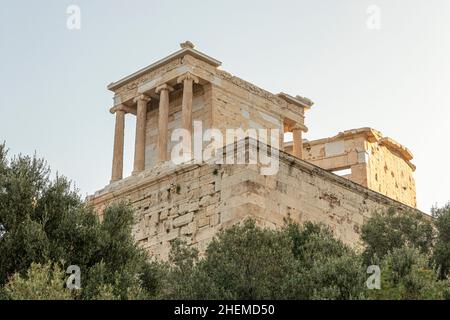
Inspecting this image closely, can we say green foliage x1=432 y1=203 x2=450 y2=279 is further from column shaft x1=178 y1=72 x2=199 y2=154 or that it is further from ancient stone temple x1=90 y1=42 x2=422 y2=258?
column shaft x1=178 y1=72 x2=199 y2=154

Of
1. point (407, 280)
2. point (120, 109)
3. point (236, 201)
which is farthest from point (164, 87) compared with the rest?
point (407, 280)

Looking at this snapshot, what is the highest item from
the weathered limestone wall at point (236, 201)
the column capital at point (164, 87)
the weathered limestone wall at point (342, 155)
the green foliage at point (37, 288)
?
the weathered limestone wall at point (342, 155)

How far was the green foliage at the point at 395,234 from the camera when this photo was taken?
60.8ft

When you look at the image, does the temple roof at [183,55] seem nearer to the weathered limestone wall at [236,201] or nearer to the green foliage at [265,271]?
the weathered limestone wall at [236,201]

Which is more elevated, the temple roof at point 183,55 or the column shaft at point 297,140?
the temple roof at point 183,55

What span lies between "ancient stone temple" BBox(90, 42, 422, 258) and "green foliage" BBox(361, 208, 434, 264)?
1857 millimetres

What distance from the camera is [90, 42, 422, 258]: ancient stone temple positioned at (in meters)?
20.1

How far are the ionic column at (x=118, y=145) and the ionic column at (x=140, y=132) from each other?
580 mm

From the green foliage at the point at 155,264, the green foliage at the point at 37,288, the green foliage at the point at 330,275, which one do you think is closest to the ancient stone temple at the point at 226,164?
the green foliage at the point at 155,264

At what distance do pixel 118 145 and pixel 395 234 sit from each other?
1141cm

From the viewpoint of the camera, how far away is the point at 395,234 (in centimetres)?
1861

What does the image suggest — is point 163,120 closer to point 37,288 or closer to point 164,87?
point 164,87

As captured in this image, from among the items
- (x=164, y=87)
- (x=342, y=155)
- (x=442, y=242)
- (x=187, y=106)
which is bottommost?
(x=442, y=242)

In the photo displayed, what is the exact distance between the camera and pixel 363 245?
62.2ft
